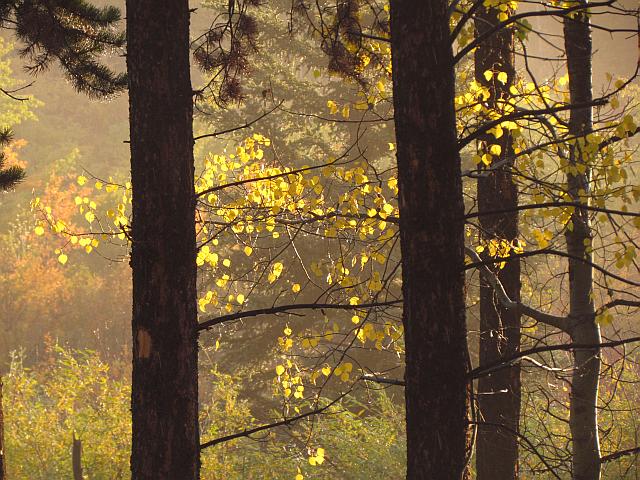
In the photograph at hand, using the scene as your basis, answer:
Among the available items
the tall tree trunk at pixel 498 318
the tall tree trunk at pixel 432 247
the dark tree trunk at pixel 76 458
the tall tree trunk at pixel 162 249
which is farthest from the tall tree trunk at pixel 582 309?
the dark tree trunk at pixel 76 458

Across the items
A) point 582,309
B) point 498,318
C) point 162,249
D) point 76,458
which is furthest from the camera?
point 76,458

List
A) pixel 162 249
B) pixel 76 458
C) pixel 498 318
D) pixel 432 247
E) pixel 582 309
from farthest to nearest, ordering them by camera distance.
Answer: pixel 76 458, pixel 498 318, pixel 582 309, pixel 162 249, pixel 432 247

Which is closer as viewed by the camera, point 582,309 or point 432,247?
point 432,247

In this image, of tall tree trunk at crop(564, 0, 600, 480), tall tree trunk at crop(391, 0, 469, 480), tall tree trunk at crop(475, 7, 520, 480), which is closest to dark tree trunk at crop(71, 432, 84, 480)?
tall tree trunk at crop(475, 7, 520, 480)

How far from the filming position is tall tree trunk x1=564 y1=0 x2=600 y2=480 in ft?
15.7

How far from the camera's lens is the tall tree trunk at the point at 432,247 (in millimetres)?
2844

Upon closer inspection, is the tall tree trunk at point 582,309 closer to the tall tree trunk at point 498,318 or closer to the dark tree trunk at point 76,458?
the tall tree trunk at point 498,318

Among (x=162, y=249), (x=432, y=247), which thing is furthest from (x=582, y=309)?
(x=162, y=249)

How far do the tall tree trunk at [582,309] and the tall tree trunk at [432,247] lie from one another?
2.18 m

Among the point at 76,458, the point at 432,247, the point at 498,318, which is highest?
the point at 498,318

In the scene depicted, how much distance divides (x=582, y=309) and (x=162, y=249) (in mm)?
3088

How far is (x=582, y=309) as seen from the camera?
15.9 feet

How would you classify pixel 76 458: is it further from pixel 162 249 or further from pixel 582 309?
pixel 162 249

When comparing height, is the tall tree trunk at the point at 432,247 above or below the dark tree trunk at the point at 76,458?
above
